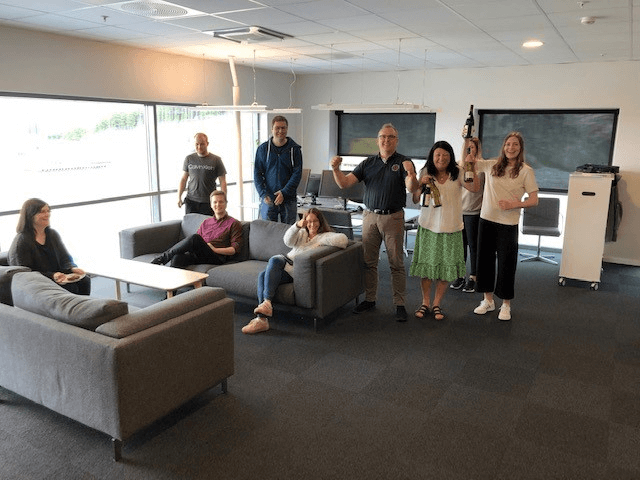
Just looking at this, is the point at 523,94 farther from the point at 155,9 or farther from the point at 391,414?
the point at 391,414

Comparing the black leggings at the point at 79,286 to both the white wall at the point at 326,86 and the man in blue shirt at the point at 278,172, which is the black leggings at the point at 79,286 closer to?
the man in blue shirt at the point at 278,172

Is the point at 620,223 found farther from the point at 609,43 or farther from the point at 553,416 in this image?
the point at 553,416

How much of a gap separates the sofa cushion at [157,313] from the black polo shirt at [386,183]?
183cm

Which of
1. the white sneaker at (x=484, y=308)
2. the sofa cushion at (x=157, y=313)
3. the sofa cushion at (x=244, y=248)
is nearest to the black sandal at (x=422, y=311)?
the white sneaker at (x=484, y=308)

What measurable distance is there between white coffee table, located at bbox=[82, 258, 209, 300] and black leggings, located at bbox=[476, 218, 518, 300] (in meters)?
2.33

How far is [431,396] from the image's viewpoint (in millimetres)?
3191

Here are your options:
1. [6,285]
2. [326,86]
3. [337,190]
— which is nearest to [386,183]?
[337,190]

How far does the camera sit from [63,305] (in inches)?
103

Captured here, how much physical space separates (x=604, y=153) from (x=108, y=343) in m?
6.80

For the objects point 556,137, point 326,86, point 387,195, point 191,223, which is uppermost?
point 326,86

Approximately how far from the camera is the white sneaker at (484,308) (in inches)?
183

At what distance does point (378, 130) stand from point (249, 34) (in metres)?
4.01

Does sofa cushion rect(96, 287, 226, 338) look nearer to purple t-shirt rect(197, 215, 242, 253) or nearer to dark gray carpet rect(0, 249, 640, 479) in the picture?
dark gray carpet rect(0, 249, 640, 479)

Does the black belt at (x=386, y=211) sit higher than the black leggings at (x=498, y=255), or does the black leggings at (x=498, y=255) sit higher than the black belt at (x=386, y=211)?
the black belt at (x=386, y=211)
